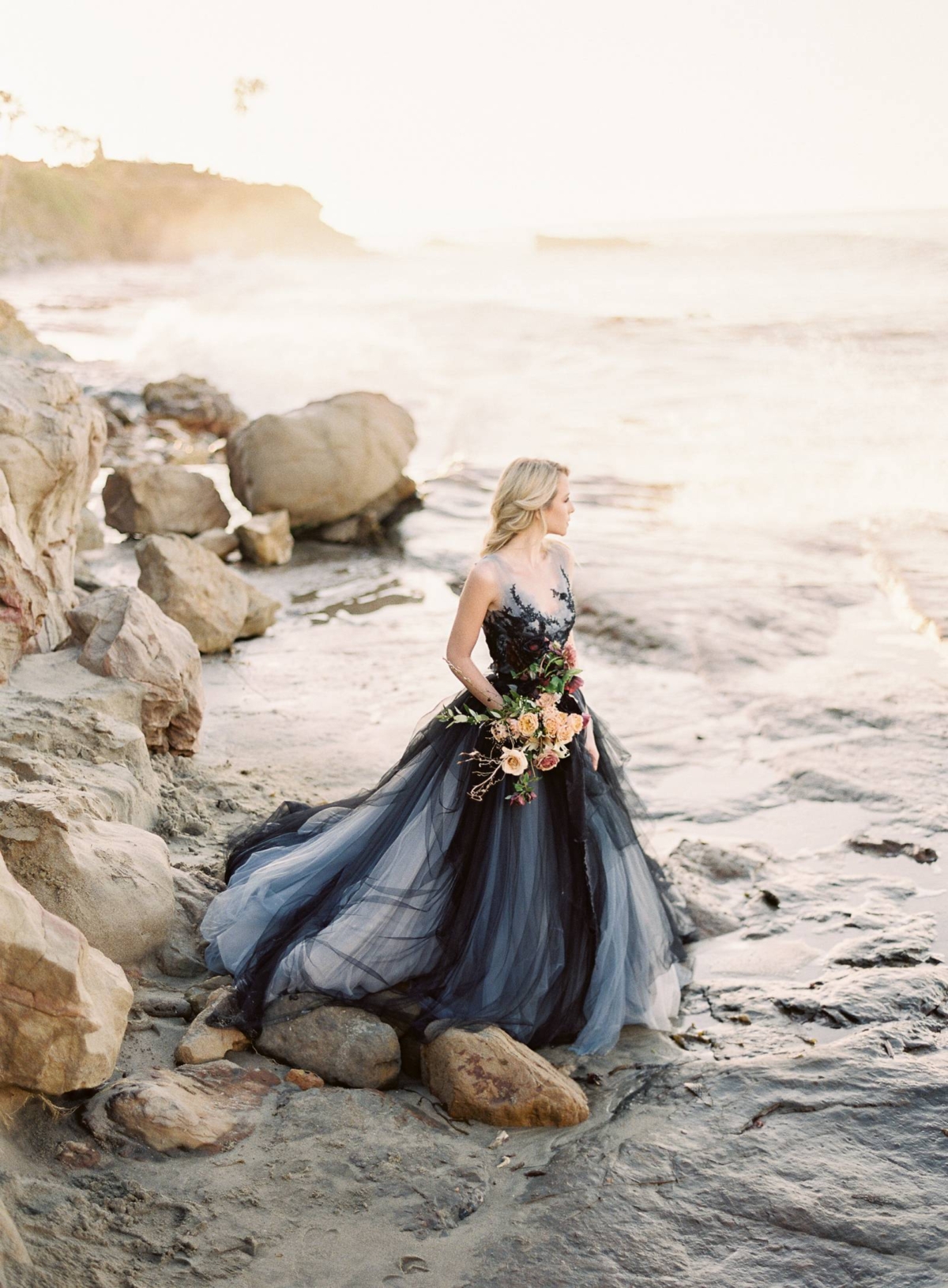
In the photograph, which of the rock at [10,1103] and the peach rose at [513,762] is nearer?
the rock at [10,1103]

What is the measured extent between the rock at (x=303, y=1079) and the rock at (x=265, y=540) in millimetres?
9126

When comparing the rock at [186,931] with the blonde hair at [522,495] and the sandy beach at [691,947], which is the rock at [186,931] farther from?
the blonde hair at [522,495]

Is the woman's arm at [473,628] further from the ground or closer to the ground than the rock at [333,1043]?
further from the ground

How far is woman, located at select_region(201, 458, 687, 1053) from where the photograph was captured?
173 inches

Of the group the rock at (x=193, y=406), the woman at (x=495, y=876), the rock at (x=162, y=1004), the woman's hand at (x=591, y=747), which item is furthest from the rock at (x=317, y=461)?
the rock at (x=162, y=1004)

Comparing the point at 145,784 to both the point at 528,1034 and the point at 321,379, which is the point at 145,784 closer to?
the point at 528,1034

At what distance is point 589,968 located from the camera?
4625 millimetres

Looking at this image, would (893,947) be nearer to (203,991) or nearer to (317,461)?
(203,991)

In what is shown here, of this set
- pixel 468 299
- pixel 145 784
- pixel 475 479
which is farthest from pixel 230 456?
pixel 468 299

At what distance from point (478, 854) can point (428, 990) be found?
0.58m

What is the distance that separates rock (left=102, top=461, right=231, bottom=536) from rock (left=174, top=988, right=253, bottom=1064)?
946cm

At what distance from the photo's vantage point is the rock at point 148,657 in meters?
5.91

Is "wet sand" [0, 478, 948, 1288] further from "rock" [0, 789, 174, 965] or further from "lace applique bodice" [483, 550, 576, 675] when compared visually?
"lace applique bodice" [483, 550, 576, 675]

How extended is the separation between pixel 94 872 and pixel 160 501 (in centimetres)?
932
